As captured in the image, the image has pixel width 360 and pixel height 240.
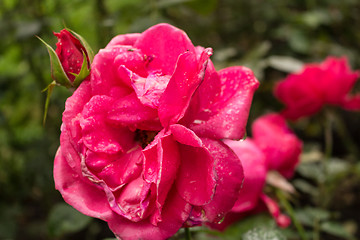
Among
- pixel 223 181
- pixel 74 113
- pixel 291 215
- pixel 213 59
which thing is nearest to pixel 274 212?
pixel 291 215

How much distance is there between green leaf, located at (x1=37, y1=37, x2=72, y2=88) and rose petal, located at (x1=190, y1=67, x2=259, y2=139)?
14cm

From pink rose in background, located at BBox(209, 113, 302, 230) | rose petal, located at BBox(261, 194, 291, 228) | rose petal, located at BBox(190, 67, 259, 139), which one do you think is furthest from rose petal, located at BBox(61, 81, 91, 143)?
rose petal, located at BBox(261, 194, 291, 228)

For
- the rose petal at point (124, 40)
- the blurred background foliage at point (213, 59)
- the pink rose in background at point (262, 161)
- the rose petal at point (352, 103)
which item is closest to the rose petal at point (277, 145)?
the pink rose in background at point (262, 161)

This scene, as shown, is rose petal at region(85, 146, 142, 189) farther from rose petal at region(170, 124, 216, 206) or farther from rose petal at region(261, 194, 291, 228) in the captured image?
rose petal at region(261, 194, 291, 228)

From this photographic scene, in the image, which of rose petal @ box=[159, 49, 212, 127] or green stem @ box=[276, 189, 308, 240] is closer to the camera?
rose petal @ box=[159, 49, 212, 127]

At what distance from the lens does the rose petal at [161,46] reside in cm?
40

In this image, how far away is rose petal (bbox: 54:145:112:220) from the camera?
35 centimetres

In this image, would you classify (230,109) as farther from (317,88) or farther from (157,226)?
(317,88)

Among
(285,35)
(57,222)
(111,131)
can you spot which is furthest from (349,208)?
(111,131)

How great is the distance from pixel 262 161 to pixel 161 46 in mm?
275

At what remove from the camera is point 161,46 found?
40 cm

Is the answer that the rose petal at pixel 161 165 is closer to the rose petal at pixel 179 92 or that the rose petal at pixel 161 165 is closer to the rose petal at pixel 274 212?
the rose petal at pixel 179 92

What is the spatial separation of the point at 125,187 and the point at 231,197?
104 millimetres

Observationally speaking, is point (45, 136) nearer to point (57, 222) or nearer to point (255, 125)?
point (57, 222)
